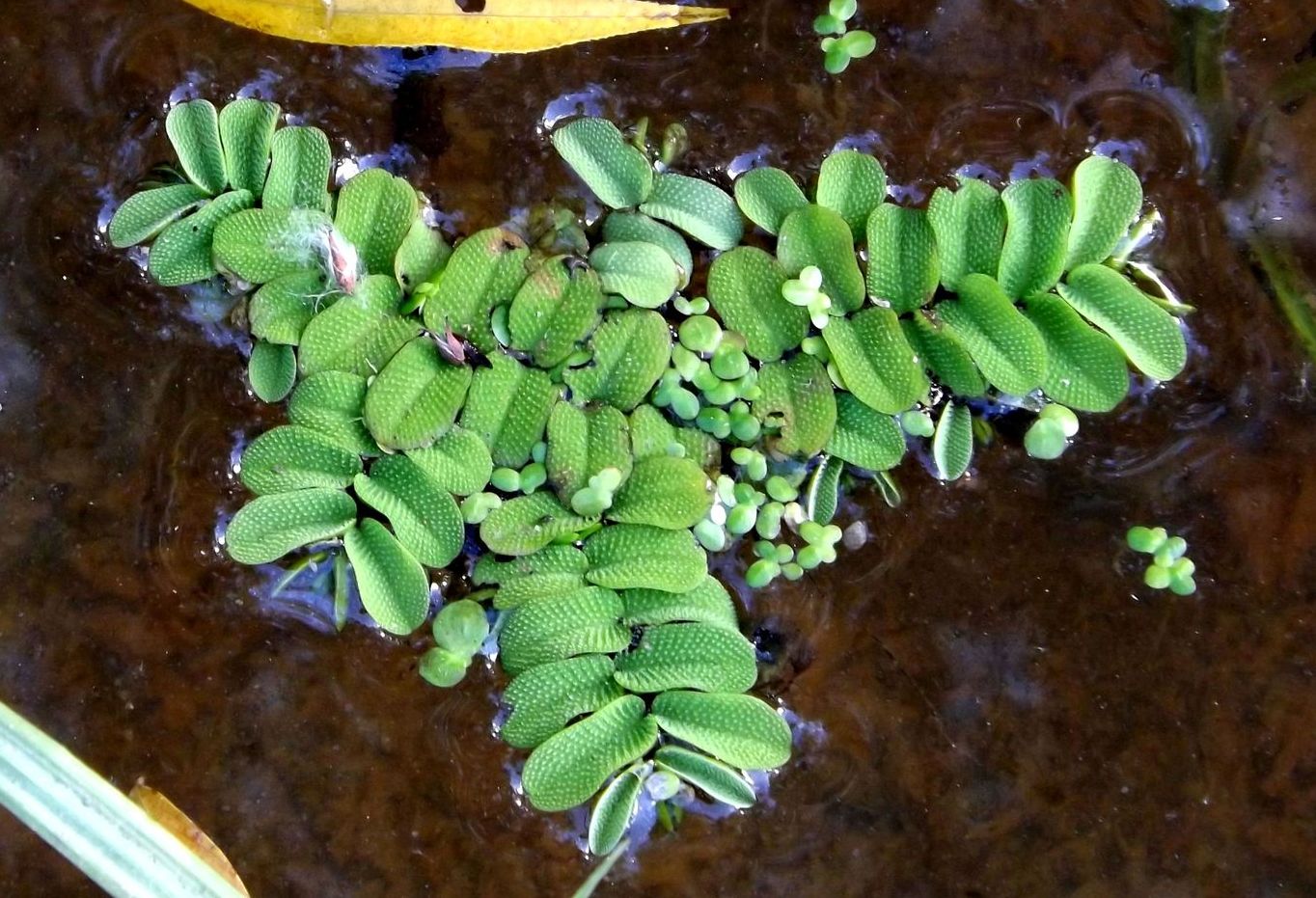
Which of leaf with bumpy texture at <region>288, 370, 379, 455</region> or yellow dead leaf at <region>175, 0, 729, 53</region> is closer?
leaf with bumpy texture at <region>288, 370, 379, 455</region>

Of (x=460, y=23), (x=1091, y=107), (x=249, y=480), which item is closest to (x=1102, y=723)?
(x=1091, y=107)

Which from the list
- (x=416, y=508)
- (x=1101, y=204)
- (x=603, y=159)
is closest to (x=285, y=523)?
(x=416, y=508)

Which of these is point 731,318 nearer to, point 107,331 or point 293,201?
point 293,201

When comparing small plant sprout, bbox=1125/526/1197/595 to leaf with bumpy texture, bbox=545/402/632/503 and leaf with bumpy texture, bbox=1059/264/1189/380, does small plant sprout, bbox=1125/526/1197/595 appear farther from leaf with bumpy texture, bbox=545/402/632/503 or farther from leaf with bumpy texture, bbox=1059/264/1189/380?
leaf with bumpy texture, bbox=545/402/632/503

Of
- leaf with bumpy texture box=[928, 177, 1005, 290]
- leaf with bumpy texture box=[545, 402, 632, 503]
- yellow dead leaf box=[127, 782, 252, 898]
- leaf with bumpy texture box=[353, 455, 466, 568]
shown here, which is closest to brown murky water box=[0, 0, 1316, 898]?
yellow dead leaf box=[127, 782, 252, 898]

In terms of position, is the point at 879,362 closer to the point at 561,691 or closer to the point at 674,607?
the point at 674,607

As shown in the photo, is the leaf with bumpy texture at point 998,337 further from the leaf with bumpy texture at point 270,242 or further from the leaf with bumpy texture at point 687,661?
the leaf with bumpy texture at point 270,242
